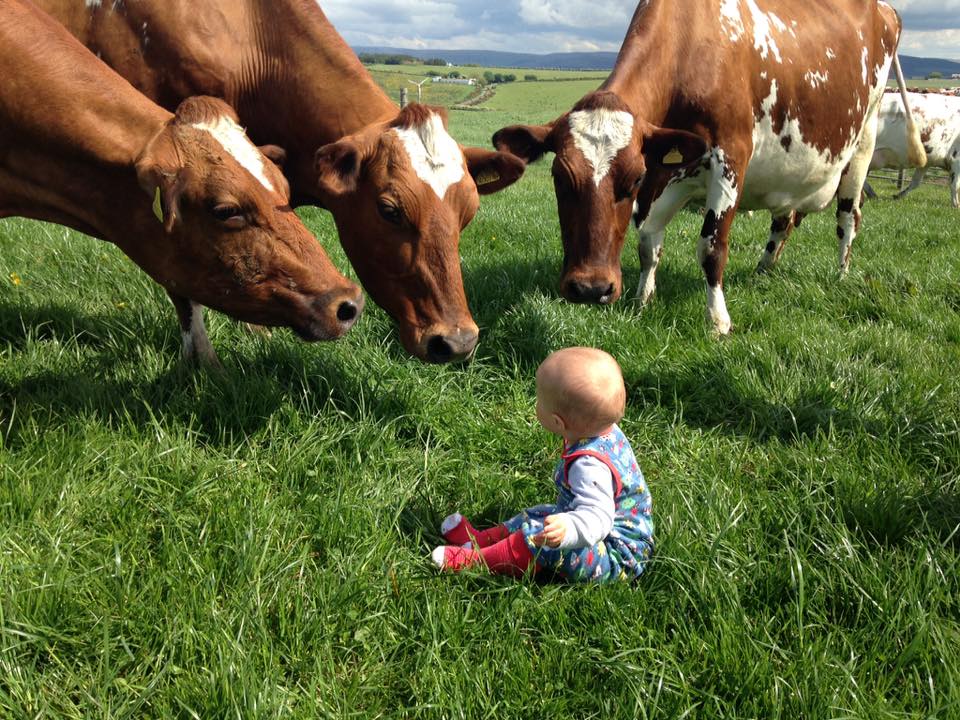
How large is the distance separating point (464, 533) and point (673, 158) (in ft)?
11.0

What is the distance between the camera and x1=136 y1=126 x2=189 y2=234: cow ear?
2.76 meters

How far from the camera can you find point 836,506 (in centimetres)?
249

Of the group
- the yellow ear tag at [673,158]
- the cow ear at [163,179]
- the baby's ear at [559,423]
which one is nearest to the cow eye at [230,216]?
the cow ear at [163,179]

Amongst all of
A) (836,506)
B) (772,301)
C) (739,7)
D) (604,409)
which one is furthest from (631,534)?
(739,7)

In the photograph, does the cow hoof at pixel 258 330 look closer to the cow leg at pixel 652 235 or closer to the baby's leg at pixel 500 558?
the baby's leg at pixel 500 558

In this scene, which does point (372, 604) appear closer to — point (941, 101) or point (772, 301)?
point (772, 301)

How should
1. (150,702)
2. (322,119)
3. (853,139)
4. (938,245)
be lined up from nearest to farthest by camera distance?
(150,702)
(322,119)
(853,139)
(938,245)

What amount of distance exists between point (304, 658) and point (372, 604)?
0.87ft

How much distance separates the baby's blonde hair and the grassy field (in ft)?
1.72

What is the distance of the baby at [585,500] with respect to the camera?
2158 mm

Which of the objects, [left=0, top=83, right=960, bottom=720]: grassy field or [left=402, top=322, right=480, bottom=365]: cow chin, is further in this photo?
[left=402, top=322, right=480, bottom=365]: cow chin

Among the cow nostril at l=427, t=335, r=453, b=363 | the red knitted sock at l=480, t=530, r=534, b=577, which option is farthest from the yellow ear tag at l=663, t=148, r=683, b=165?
the red knitted sock at l=480, t=530, r=534, b=577

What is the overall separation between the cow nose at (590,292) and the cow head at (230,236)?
1.56m

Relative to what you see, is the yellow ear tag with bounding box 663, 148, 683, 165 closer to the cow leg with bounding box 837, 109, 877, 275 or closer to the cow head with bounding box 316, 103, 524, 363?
the cow head with bounding box 316, 103, 524, 363
